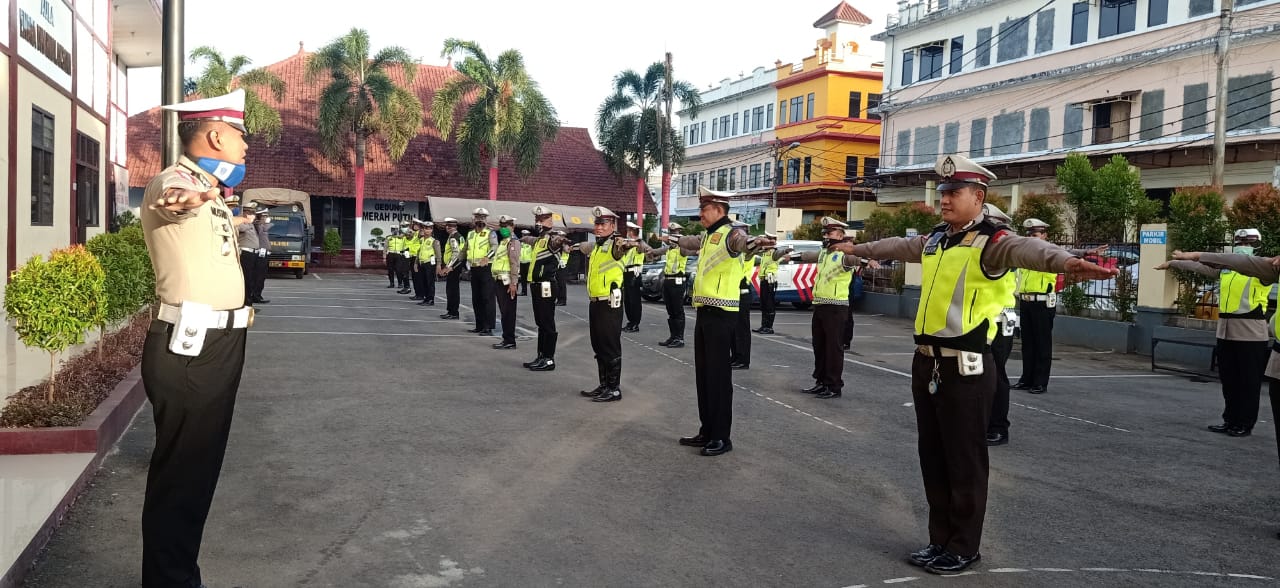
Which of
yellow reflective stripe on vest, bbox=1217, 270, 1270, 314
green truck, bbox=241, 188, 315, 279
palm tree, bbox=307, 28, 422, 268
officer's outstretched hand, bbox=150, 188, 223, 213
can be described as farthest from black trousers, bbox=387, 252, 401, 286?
officer's outstretched hand, bbox=150, 188, 223, 213

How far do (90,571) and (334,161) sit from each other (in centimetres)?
3646

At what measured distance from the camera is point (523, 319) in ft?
61.7

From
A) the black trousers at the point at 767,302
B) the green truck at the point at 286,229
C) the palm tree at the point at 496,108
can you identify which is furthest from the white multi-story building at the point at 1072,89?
the green truck at the point at 286,229

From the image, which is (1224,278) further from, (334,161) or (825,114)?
(825,114)

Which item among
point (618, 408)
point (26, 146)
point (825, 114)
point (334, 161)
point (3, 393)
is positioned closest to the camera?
point (3, 393)

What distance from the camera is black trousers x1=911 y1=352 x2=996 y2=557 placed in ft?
16.5

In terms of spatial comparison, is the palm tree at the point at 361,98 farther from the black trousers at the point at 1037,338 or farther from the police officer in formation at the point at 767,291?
the black trousers at the point at 1037,338

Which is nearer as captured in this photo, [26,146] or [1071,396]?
[1071,396]

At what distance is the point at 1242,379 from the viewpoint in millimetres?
9258

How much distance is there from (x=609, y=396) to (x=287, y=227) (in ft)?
85.2

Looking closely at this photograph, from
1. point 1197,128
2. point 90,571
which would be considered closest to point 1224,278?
point 90,571

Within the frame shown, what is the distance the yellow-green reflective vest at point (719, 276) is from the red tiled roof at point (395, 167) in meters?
33.7

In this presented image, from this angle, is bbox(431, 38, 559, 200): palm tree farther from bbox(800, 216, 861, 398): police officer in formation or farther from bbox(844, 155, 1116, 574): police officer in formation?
bbox(844, 155, 1116, 574): police officer in formation

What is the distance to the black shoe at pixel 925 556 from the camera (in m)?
5.05
